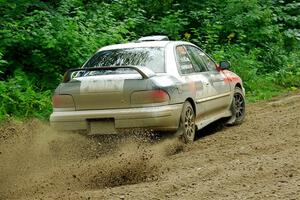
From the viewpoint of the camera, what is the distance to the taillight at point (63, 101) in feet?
25.2

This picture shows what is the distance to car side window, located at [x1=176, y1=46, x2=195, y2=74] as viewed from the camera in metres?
8.41

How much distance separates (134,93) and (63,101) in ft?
3.29

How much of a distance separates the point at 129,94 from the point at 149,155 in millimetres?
876

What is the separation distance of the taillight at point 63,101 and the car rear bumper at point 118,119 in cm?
9

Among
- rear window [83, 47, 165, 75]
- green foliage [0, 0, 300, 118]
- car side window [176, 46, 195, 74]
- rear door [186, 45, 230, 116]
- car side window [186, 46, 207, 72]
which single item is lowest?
green foliage [0, 0, 300, 118]

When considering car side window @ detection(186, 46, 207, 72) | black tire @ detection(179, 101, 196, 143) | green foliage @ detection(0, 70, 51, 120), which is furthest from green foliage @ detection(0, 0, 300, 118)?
black tire @ detection(179, 101, 196, 143)

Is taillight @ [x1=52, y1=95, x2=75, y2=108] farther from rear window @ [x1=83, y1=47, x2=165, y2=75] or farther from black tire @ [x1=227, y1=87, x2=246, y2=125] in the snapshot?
black tire @ [x1=227, y1=87, x2=246, y2=125]

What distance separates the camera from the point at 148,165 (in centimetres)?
673

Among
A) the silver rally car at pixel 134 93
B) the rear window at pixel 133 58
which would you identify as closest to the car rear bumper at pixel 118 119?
the silver rally car at pixel 134 93

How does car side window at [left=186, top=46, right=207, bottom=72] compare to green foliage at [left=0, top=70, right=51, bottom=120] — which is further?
green foliage at [left=0, top=70, right=51, bottom=120]

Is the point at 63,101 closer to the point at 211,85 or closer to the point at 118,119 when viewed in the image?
the point at 118,119

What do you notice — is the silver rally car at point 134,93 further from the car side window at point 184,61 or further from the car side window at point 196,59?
the car side window at point 196,59

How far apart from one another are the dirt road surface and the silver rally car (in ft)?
0.80

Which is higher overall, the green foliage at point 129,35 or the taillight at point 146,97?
the taillight at point 146,97
